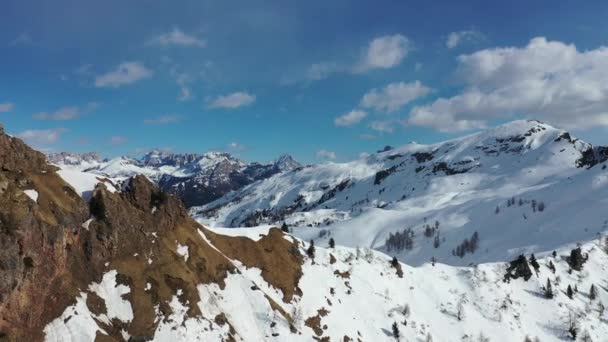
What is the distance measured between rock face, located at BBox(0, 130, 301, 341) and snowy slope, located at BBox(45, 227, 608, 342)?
1634mm

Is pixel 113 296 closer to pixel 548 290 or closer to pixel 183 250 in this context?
pixel 183 250

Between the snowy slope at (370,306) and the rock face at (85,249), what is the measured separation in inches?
64.3

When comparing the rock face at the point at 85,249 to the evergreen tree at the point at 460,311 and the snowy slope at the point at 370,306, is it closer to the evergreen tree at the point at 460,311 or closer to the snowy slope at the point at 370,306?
the snowy slope at the point at 370,306

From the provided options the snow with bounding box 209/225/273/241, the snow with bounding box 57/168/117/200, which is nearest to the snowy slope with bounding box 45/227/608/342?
the snow with bounding box 209/225/273/241

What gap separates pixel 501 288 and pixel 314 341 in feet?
212

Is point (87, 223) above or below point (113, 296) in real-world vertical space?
above

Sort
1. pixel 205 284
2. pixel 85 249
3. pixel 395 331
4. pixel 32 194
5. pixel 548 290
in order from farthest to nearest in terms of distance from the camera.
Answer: pixel 548 290 < pixel 395 331 < pixel 205 284 < pixel 85 249 < pixel 32 194

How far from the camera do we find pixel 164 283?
236ft

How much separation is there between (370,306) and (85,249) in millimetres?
59588

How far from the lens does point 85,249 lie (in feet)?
215

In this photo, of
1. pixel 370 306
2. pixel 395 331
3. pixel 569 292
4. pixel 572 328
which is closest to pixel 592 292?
pixel 569 292

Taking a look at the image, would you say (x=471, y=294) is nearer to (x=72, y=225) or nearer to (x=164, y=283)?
(x=164, y=283)

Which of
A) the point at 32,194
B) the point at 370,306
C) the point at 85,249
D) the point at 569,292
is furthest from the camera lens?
the point at 569,292

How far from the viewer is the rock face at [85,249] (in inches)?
2143
